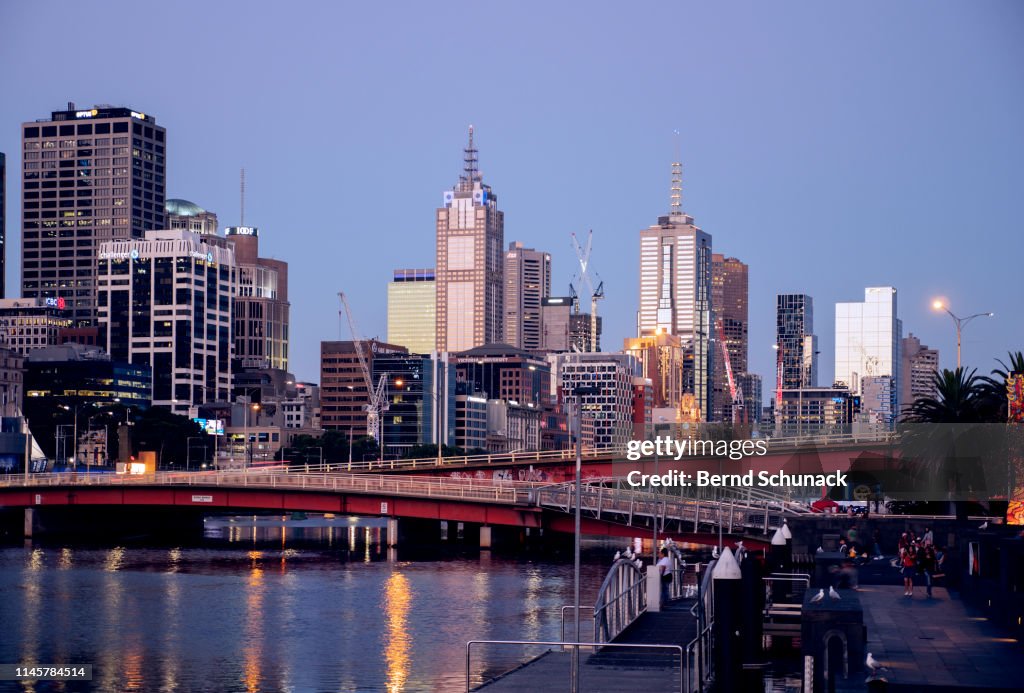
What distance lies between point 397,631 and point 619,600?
67.7 ft

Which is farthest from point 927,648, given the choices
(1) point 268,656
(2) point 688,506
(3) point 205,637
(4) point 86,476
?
(4) point 86,476

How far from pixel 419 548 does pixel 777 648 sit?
75532 millimetres

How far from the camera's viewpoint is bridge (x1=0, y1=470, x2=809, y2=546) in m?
100

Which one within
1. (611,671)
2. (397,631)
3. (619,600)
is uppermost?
(619,600)

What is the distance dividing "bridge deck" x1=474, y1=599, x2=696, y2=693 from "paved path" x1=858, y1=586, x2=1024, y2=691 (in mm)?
5376

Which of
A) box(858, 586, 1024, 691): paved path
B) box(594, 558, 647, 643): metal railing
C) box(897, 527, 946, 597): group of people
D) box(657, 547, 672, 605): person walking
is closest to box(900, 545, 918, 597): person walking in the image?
box(897, 527, 946, 597): group of people

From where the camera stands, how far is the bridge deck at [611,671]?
120ft

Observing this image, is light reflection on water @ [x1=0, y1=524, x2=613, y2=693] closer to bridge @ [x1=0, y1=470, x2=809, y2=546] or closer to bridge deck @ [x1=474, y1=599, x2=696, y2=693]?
bridge @ [x1=0, y1=470, x2=809, y2=546]

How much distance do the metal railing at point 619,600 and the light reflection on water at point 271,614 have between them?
18.0 feet

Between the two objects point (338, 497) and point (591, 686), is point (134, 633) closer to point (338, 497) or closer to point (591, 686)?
point (591, 686)

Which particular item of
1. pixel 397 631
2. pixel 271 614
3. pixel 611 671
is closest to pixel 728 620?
pixel 611 671

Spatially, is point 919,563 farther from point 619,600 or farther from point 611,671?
point 611,671

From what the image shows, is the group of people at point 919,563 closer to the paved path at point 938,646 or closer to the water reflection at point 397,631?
the paved path at point 938,646

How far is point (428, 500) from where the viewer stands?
11450 cm
